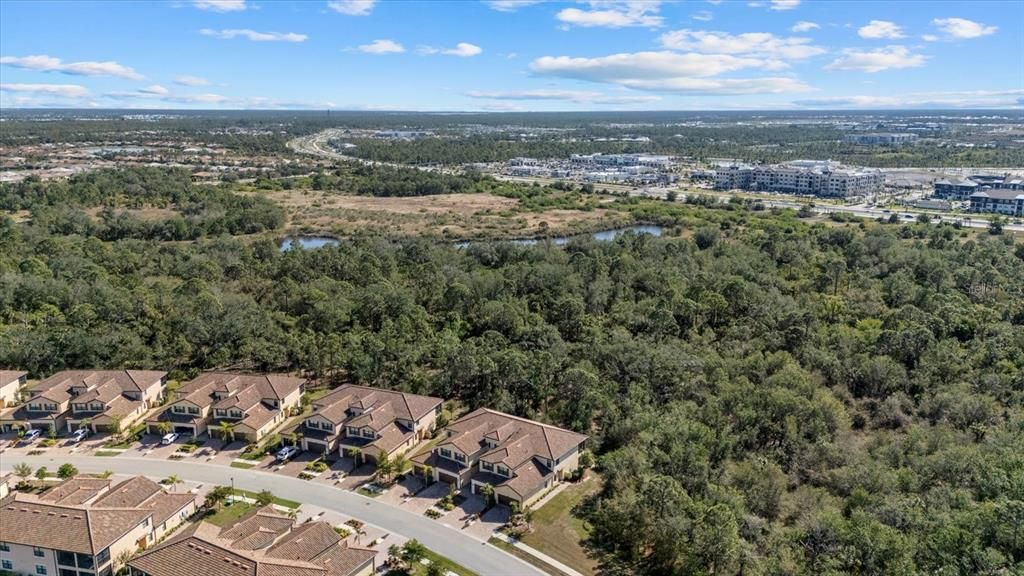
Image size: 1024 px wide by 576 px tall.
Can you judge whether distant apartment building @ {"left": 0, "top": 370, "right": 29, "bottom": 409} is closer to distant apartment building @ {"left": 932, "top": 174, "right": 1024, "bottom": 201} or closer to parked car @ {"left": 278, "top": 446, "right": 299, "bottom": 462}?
parked car @ {"left": 278, "top": 446, "right": 299, "bottom": 462}

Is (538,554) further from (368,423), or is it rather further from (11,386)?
(11,386)

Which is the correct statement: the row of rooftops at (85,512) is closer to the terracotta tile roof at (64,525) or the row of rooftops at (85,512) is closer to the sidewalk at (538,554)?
the terracotta tile roof at (64,525)

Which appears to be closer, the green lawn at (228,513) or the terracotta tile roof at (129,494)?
the terracotta tile roof at (129,494)

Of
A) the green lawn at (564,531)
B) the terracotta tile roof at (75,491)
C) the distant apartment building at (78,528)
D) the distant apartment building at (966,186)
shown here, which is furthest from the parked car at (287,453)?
the distant apartment building at (966,186)

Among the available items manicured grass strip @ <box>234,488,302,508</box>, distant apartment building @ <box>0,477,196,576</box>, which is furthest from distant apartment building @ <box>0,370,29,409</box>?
manicured grass strip @ <box>234,488,302,508</box>

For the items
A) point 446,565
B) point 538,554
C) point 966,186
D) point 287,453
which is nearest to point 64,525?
point 287,453

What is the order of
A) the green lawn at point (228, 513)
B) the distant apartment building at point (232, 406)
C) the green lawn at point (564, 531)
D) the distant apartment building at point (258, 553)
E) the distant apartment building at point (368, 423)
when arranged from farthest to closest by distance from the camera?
the distant apartment building at point (232, 406) < the distant apartment building at point (368, 423) < the green lawn at point (228, 513) < the green lawn at point (564, 531) < the distant apartment building at point (258, 553)

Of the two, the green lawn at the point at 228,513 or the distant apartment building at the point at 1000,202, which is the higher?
the distant apartment building at the point at 1000,202
